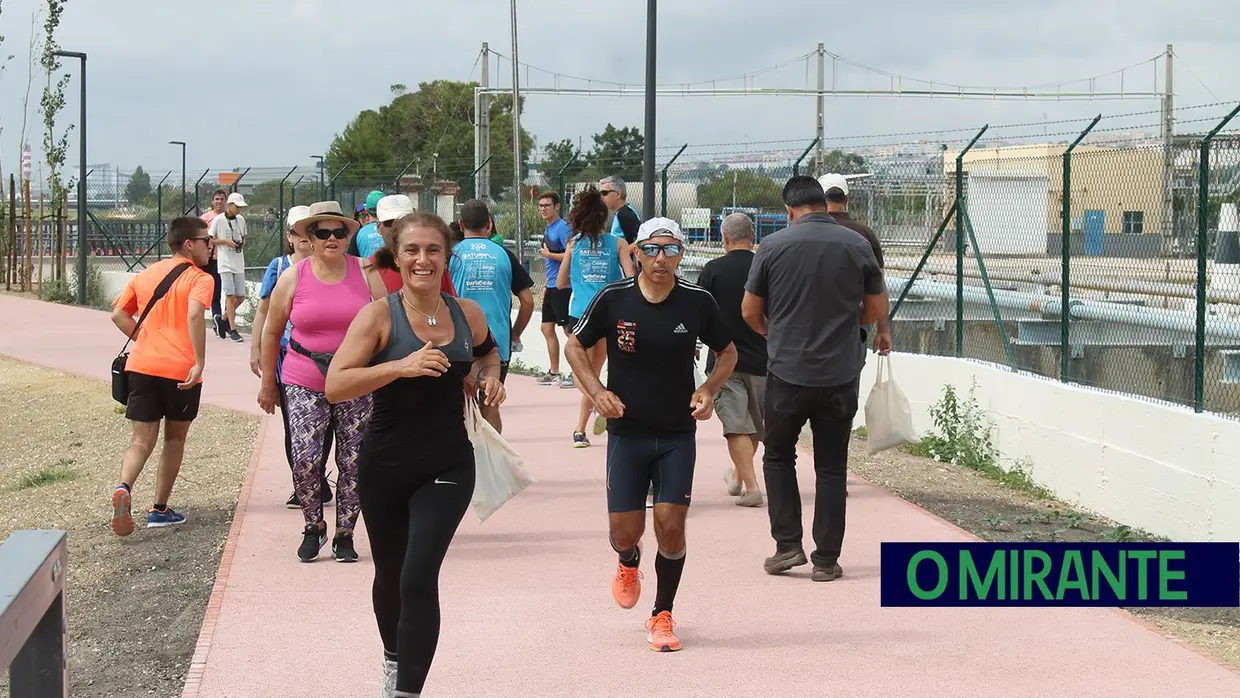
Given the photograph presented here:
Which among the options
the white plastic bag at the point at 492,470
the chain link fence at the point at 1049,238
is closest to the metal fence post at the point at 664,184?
the chain link fence at the point at 1049,238

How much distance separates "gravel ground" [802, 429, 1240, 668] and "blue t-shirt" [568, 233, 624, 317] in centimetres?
233

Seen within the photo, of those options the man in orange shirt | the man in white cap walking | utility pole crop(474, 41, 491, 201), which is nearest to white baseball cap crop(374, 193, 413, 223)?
the man in orange shirt

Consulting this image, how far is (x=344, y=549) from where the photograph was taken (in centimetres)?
817

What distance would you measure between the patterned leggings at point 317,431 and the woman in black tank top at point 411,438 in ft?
8.17

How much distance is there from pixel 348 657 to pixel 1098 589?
3448 millimetres

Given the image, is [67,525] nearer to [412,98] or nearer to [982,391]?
[982,391]

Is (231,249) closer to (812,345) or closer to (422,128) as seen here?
(812,345)

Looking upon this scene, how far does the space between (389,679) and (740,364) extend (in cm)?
458

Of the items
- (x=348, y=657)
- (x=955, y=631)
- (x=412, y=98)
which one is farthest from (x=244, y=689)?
(x=412, y=98)

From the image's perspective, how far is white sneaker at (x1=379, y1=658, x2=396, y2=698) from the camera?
17.6 feet

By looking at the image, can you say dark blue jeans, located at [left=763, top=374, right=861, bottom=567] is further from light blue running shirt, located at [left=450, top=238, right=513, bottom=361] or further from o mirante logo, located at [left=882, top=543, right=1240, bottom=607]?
light blue running shirt, located at [left=450, top=238, right=513, bottom=361]

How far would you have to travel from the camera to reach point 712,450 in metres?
12.1

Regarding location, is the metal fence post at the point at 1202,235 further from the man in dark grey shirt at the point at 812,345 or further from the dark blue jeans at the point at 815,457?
the dark blue jeans at the point at 815,457

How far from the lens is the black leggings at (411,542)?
5145mm
